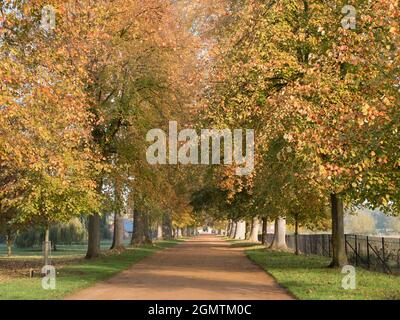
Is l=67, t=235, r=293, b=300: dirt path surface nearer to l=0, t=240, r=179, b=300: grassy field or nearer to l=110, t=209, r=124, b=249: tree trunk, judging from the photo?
l=0, t=240, r=179, b=300: grassy field

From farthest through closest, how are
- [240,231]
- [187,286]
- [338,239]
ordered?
[240,231] → [338,239] → [187,286]

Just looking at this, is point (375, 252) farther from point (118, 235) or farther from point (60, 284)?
point (118, 235)

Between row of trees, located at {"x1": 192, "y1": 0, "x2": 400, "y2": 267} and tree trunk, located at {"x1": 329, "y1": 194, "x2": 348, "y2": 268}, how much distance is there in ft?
0.14

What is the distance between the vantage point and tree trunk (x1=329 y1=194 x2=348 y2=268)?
984 inches

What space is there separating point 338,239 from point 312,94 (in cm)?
861

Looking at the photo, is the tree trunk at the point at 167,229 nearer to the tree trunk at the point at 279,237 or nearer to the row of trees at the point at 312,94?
the tree trunk at the point at 279,237

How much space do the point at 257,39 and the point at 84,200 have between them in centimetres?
863

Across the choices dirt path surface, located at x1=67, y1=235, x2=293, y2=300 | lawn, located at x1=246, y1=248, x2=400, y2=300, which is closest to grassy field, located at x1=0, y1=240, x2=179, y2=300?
dirt path surface, located at x1=67, y1=235, x2=293, y2=300

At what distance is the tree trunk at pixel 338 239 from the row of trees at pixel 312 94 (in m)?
0.04

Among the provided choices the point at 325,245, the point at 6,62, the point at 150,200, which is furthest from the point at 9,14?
the point at 325,245

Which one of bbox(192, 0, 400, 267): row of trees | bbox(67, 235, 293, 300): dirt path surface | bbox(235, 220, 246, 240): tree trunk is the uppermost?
bbox(192, 0, 400, 267): row of trees

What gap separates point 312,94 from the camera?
62.5ft

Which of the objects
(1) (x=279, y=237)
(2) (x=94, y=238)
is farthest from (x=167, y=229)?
(2) (x=94, y=238)

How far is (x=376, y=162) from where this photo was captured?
1414 cm
